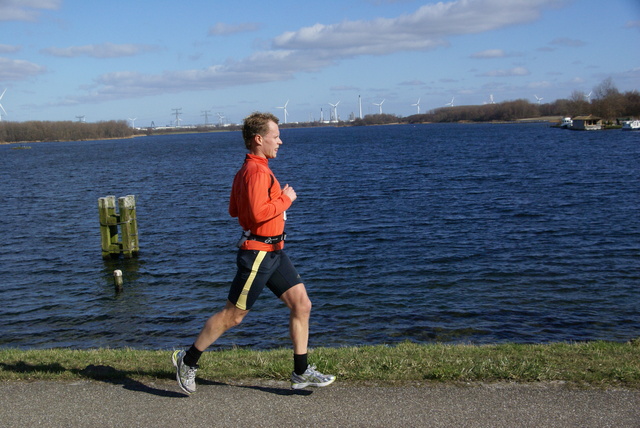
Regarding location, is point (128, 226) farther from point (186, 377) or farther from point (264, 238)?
point (264, 238)

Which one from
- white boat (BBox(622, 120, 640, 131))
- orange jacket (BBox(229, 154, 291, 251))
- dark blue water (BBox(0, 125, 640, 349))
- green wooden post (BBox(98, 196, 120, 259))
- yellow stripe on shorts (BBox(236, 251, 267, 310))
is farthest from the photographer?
white boat (BBox(622, 120, 640, 131))

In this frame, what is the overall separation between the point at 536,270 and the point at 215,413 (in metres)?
15.2

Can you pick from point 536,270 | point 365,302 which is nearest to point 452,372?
point 365,302

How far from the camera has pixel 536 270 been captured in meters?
18.4

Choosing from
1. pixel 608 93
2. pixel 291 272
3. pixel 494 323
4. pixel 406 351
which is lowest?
pixel 494 323

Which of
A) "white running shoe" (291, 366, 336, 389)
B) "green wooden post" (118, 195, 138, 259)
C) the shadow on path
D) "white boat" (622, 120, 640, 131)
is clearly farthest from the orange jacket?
"white boat" (622, 120, 640, 131)

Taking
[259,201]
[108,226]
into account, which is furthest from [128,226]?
[259,201]

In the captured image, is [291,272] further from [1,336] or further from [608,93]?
[608,93]

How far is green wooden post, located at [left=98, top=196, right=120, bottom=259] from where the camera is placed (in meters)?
21.2

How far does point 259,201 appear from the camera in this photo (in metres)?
5.09

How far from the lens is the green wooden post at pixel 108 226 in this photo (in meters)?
21.2

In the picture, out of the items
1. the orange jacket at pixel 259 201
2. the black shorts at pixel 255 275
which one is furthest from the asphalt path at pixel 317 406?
the orange jacket at pixel 259 201

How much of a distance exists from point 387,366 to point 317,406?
102 centimetres

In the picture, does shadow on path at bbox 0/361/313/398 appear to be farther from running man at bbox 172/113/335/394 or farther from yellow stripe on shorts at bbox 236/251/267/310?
yellow stripe on shorts at bbox 236/251/267/310
